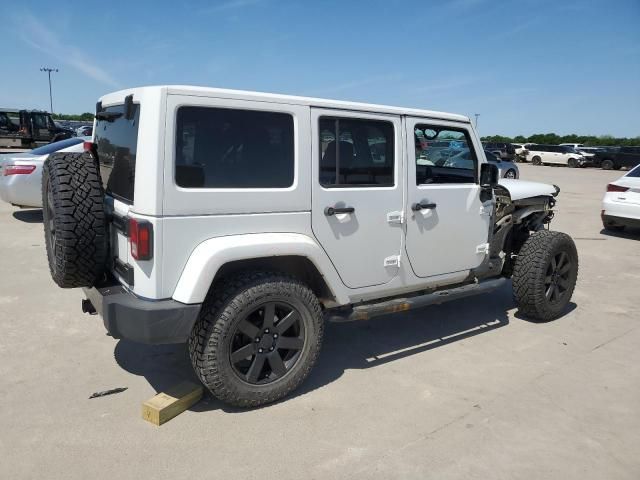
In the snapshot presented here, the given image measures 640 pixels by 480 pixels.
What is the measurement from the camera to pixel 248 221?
10.2 ft

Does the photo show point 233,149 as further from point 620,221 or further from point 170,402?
point 620,221

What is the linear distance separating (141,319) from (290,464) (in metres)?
1.15

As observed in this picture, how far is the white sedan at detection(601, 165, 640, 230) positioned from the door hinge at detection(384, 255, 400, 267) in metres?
7.28

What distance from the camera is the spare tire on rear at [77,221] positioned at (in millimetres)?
3014

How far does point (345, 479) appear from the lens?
2.61 metres

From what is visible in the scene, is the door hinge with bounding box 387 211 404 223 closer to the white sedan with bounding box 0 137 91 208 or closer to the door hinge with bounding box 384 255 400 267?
the door hinge with bounding box 384 255 400 267

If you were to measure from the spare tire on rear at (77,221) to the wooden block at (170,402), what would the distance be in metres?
0.87

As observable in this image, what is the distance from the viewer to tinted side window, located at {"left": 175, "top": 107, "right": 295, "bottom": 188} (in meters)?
2.89

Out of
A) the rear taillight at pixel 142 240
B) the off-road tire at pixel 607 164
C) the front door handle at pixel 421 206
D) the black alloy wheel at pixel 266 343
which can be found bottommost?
the black alloy wheel at pixel 266 343

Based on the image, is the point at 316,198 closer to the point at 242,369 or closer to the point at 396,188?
the point at 396,188

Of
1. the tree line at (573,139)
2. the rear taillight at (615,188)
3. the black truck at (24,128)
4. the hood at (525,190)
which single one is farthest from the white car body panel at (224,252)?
the tree line at (573,139)

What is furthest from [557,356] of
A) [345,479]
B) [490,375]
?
[345,479]

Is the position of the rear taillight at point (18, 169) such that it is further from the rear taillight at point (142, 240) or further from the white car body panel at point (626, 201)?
the white car body panel at point (626, 201)

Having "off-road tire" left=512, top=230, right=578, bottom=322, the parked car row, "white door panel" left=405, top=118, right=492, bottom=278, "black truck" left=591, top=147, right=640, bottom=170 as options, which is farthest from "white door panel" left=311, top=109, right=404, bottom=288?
"black truck" left=591, top=147, right=640, bottom=170
